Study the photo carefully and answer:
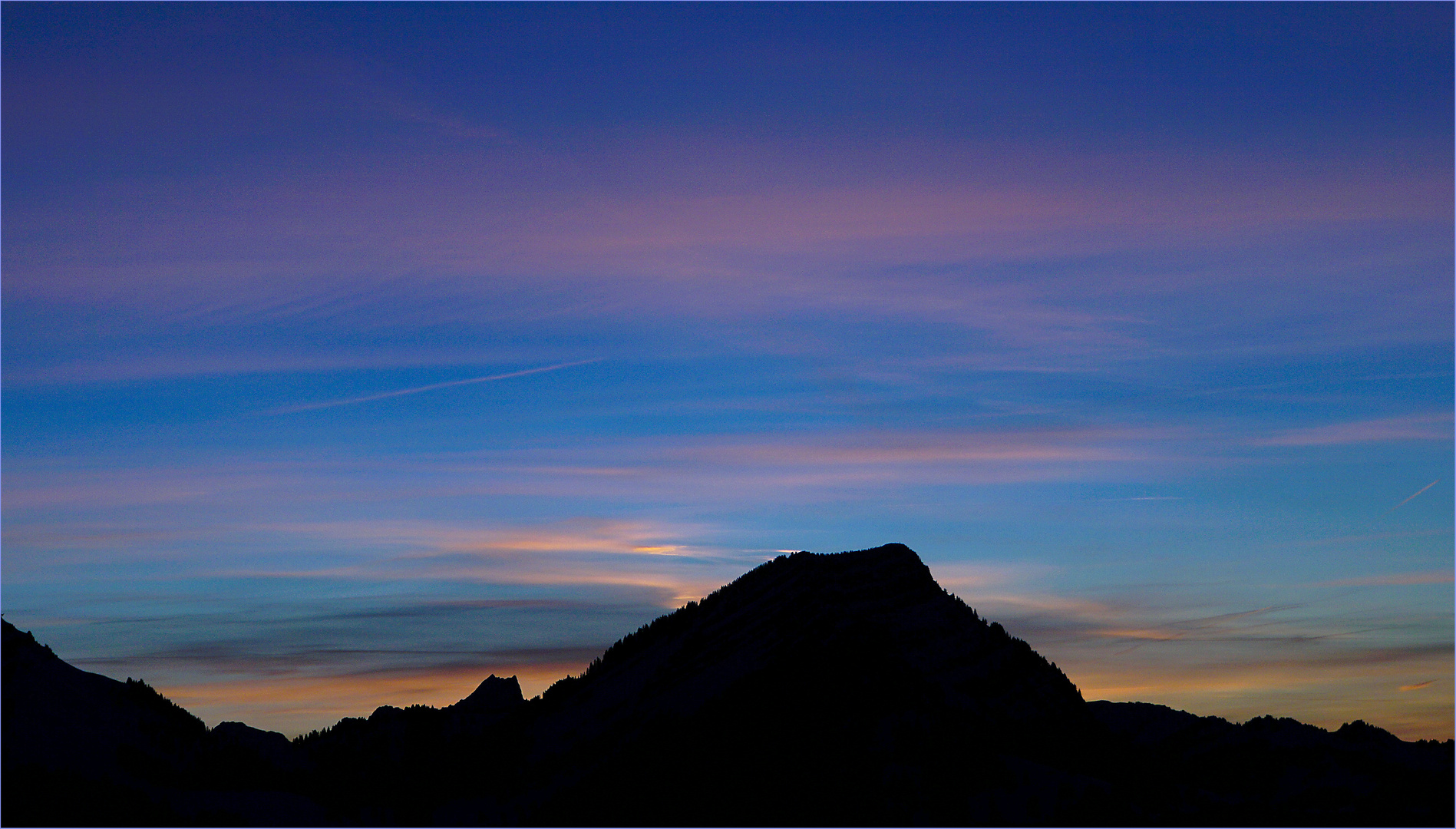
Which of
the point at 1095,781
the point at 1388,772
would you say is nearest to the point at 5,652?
the point at 1095,781

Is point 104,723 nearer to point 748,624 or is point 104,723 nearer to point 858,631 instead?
point 748,624

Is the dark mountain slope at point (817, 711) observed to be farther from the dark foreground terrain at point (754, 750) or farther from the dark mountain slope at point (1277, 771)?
the dark mountain slope at point (1277, 771)

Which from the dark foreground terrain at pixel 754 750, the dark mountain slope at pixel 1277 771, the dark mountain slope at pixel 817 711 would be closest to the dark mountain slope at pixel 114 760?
the dark foreground terrain at pixel 754 750

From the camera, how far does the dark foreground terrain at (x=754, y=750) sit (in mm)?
91125

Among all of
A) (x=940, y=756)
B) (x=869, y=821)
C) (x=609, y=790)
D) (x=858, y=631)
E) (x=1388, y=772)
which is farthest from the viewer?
(x=1388, y=772)

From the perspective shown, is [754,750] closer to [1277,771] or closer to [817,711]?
[817,711]

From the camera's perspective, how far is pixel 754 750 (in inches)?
3836

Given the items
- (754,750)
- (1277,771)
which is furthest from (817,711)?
(1277,771)

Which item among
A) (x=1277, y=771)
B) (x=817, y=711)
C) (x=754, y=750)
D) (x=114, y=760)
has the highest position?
(x=817, y=711)

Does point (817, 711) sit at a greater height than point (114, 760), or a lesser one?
greater

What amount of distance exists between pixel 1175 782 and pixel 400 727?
269 ft

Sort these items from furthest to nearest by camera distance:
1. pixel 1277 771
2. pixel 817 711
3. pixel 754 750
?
1. pixel 1277 771
2. pixel 817 711
3. pixel 754 750

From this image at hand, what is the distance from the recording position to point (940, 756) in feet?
303

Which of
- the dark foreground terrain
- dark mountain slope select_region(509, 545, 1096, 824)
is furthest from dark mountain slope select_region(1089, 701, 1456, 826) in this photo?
dark mountain slope select_region(509, 545, 1096, 824)
